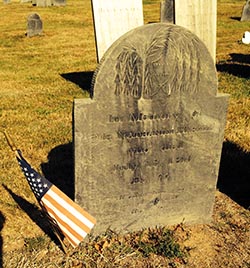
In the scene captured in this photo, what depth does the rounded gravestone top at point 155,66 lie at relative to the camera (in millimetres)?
3363

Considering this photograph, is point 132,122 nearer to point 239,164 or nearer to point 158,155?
point 158,155

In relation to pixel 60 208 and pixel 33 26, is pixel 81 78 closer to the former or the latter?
pixel 60 208

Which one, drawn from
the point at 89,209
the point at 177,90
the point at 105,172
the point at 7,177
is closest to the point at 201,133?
the point at 177,90

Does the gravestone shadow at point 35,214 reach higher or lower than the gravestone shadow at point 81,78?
higher

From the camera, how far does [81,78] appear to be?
11.0 meters

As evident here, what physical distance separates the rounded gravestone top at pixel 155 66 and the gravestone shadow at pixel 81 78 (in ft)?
20.1

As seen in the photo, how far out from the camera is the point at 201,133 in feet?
12.9

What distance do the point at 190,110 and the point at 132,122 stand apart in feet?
1.95

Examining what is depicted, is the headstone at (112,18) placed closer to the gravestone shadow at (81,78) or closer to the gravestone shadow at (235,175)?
the gravestone shadow at (81,78)

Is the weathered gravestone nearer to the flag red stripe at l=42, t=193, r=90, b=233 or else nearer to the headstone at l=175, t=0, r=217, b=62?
the flag red stripe at l=42, t=193, r=90, b=233

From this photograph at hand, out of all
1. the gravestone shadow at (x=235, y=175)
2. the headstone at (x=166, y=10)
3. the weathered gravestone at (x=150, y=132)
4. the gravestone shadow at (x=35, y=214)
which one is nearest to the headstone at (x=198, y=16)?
the gravestone shadow at (x=235, y=175)

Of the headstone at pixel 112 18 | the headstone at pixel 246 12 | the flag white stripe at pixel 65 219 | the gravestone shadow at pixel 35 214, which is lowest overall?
the headstone at pixel 246 12

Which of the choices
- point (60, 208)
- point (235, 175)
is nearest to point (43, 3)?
point (235, 175)

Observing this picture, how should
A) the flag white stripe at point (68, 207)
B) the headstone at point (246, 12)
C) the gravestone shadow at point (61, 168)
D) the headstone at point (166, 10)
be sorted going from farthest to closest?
the headstone at point (246, 12), the headstone at point (166, 10), the gravestone shadow at point (61, 168), the flag white stripe at point (68, 207)
